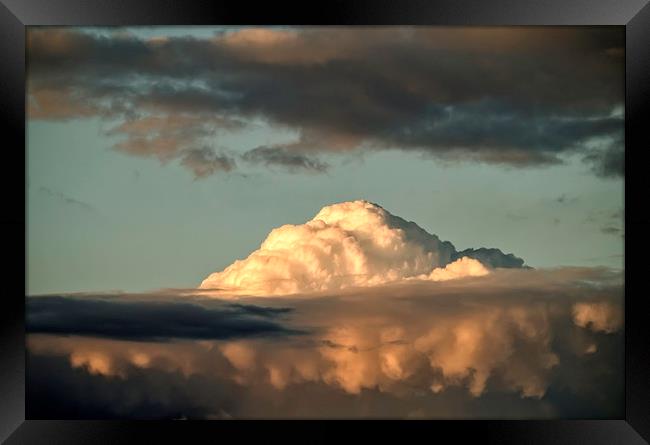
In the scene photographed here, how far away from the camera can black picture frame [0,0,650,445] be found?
4461 millimetres

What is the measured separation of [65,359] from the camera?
14.9ft

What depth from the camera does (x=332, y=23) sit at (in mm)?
4539

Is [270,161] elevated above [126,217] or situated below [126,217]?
above

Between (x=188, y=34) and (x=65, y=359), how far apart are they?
2008mm

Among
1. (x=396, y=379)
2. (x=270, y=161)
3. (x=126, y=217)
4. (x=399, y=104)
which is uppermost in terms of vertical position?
(x=399, y=104)

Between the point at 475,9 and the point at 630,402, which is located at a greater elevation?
the point at 475,9

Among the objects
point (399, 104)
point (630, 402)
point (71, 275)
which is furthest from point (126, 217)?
point (630, 402)

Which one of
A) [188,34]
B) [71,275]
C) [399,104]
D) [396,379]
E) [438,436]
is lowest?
[438,436]

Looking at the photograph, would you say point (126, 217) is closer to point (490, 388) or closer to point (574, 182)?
point (490, 388)

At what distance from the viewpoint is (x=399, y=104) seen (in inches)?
181

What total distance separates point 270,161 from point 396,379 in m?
1.45

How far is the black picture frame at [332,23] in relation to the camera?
4461mm

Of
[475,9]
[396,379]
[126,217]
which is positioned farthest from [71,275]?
[475,9]

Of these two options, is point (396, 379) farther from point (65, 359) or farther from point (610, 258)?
point (65, 359)
